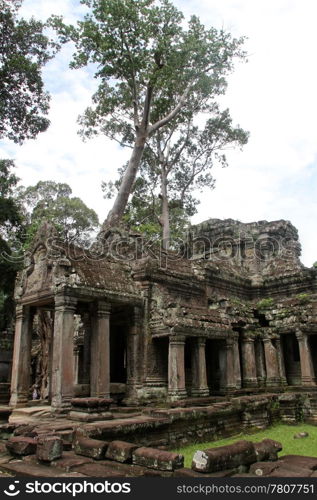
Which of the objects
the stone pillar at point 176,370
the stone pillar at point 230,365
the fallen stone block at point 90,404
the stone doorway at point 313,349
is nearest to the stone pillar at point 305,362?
the stone doorway at point 313,349

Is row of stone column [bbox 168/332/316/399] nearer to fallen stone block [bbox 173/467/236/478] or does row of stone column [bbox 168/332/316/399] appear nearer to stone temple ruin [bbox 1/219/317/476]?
stone temple ruin [bbox 1/219/317/476]

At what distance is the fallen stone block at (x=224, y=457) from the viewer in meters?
4.80

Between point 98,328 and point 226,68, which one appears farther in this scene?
point 226,68

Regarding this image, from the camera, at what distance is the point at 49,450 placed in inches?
215

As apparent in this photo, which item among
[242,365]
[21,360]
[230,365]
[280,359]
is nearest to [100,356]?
[21,360]

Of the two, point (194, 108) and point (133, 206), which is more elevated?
point (194, 108)

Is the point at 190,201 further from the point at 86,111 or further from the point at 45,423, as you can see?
the point at 45,423

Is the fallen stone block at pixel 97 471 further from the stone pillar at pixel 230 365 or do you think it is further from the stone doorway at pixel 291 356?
the stone doorway at pixel 291 356

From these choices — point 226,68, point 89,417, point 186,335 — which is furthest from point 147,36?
point 89,417

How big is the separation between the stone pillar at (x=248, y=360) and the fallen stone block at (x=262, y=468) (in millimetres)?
9136

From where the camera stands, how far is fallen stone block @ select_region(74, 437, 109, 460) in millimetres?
5832

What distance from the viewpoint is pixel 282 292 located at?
17391 millimetres

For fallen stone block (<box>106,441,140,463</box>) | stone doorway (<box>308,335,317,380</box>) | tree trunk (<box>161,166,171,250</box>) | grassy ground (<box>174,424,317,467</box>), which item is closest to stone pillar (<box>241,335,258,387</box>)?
stone doorway (<box>308,335,317,380</box>)

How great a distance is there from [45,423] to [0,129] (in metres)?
13.5
